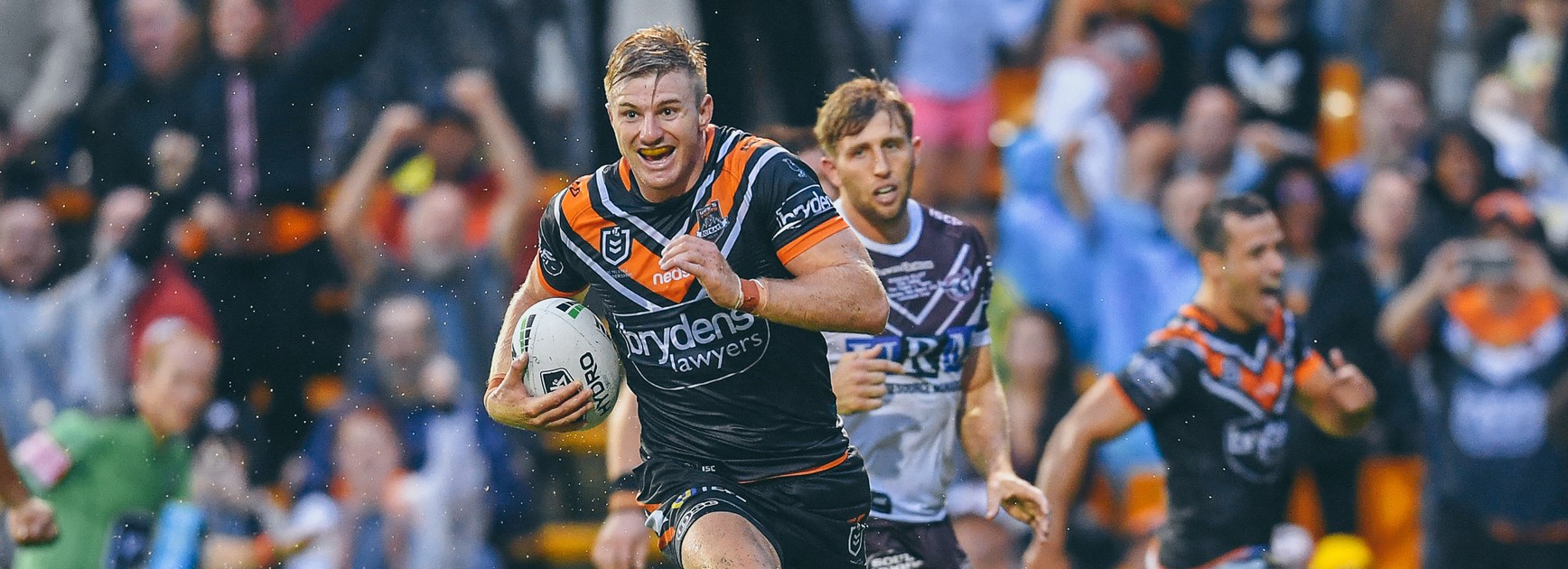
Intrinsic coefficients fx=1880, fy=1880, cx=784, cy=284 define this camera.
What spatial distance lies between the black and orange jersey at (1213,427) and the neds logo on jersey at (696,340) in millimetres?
2373

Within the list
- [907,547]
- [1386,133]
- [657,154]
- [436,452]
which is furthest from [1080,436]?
[1386,133]

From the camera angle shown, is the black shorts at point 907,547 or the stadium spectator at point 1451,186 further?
the stadium spectator at point 1451,186

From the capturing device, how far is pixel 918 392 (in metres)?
6.88

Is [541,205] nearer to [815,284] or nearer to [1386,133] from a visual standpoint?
[1386,133]

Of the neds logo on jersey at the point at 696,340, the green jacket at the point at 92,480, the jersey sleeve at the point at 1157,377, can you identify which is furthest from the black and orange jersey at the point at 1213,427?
the green jacket at the point at 92,480

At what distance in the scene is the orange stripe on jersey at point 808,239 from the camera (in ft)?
17.9

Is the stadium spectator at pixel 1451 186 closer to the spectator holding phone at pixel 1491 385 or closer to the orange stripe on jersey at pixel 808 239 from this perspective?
the spectator holding phone at pixel 1491 385

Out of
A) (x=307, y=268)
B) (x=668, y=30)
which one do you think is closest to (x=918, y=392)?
(x=668, y=30)

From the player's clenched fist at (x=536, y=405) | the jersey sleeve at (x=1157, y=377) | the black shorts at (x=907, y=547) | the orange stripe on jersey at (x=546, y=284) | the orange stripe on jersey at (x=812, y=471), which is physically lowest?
the black shorts at (x=907, y=547)

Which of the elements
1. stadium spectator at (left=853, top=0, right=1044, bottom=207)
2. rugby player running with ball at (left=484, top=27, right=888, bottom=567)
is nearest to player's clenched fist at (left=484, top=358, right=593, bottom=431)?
rugby player running with ball at (left=484, top=27, right=888, bottom=567)

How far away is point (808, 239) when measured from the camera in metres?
5.45

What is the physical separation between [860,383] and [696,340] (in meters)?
1.11

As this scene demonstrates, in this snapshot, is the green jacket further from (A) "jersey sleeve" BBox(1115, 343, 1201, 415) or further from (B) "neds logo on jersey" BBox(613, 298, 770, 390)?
(A) "jersey sleeve" BBox(1115, 343, 1201, 415)

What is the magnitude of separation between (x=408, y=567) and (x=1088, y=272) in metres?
4.29
